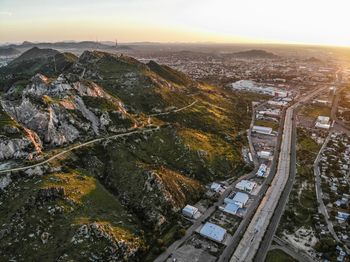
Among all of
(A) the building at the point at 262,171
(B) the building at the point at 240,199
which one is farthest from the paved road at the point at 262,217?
(B) the building at the point at 240,199

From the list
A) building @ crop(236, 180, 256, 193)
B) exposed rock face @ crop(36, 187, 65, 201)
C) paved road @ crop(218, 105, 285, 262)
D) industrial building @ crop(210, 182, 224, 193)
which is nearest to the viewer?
paved road @ crop(218, 105, 285, 262)

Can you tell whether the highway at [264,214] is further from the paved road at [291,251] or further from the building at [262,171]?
the building at [262,171]

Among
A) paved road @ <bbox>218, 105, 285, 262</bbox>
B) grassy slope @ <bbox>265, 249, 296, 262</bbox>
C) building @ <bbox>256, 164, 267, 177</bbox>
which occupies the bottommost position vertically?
grassy slope @ <bbox>265, 249, 296, 262</bbox>

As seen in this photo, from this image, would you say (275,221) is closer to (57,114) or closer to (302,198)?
(302,198)

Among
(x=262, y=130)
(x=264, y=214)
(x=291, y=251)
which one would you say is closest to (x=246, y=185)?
(x=264, y=214)

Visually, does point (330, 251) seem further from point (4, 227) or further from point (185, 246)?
point (4, 227)

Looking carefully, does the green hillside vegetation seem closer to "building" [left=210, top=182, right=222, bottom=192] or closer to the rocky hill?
the rocky hill

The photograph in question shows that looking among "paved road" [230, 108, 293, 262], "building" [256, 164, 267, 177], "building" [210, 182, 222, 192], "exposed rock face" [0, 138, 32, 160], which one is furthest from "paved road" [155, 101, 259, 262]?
"exposed rock face" [0, 138, 32, 160]
